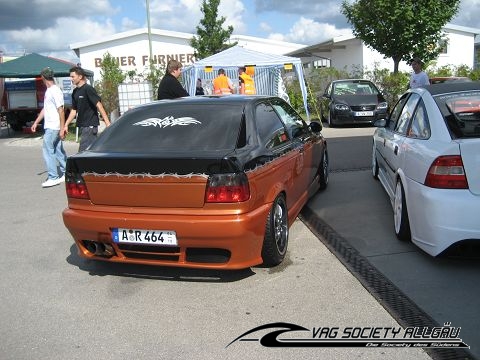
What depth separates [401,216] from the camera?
182 inches

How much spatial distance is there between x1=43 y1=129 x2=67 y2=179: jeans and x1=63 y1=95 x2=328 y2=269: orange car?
4.09 metres

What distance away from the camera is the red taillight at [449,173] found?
12.2ft

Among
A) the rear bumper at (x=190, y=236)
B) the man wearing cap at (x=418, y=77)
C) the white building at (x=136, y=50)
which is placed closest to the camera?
the rear bumper at (x=190, y=236)

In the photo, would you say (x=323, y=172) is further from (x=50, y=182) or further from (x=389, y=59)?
(x=389, y=59)

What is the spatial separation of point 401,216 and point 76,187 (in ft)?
9.50

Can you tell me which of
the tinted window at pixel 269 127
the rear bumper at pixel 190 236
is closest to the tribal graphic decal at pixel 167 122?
the tinted window at pixel 269 127

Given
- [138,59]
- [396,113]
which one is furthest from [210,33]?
[396,113]

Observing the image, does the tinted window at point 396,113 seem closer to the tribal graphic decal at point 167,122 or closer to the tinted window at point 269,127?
the tinted window at point 269,127

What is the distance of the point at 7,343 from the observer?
Result: 3.22 meters

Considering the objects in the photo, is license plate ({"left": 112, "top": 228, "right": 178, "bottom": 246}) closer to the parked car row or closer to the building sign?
the parked car row

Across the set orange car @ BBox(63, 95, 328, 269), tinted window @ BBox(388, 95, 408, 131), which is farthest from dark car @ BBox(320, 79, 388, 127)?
orange car @ BBox(63, 95, 328, 269)

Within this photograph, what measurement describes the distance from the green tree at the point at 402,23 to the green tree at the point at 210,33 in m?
13.3

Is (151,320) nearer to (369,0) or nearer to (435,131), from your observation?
(435,131)

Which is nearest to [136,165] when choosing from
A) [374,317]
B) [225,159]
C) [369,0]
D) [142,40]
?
[225,159]
